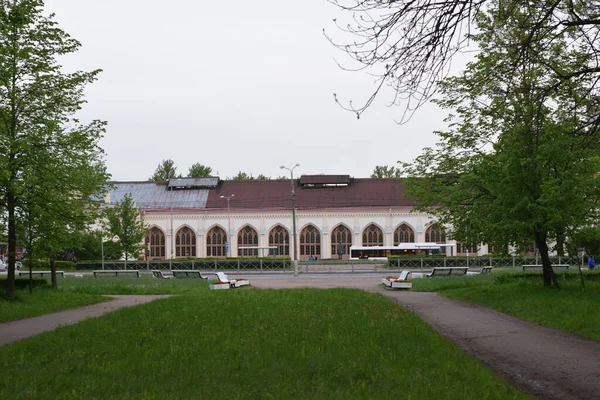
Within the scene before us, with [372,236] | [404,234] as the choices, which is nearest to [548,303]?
[372,236]

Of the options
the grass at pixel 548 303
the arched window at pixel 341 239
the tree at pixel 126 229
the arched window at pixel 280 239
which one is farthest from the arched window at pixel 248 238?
the grass at pixel 548 303

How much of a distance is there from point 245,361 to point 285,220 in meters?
66.9

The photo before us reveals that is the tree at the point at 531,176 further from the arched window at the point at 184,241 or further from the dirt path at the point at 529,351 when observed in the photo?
the arched window at the point at 184,241

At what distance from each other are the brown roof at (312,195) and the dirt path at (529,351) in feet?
194

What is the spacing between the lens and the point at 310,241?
75750mm

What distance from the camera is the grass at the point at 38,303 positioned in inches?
644

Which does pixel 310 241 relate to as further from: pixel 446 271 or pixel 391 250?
pixel 446 271

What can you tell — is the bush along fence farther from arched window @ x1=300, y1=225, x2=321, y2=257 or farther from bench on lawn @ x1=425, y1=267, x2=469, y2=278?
Answer: arched window @ x1=300, y1=225, x2=321, y2=257

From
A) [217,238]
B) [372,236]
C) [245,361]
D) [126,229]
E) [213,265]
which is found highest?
[126,229]

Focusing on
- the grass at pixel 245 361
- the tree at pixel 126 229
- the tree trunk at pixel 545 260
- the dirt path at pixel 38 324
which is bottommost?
the dirt path at pixel 38 324

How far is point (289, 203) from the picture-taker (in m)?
76.2

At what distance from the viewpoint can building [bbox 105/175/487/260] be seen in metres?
74.1

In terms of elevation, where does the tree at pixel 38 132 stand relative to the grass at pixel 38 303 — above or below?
above

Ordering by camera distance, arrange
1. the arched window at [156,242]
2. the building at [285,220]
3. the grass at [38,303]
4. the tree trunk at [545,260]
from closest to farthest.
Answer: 1. the grass at [38,303]
2. the tree trunk at [545,260]
3. the building at [285,220]
4. the arched window at [156,242]
